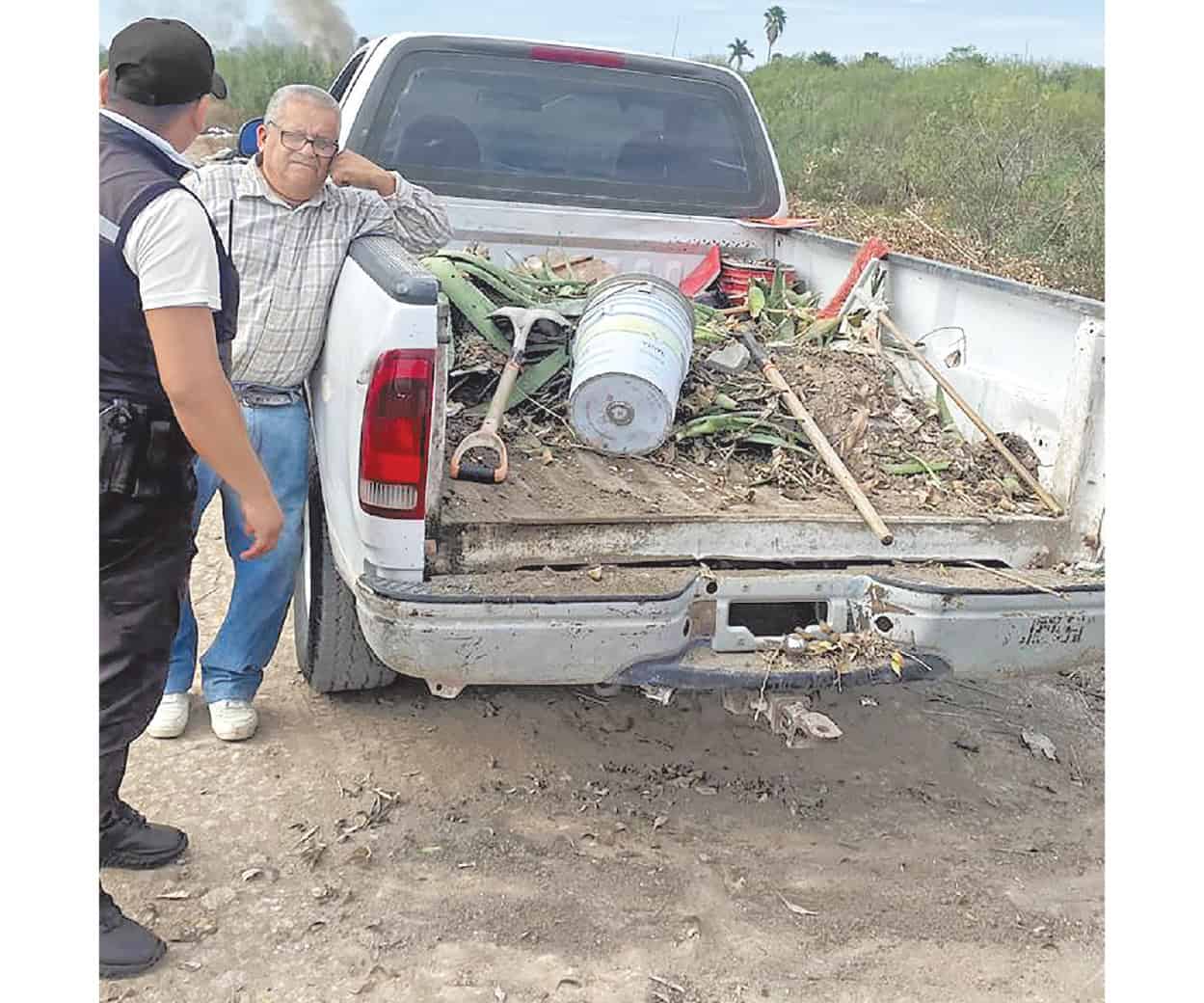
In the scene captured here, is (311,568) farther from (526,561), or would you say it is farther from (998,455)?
(998,455)

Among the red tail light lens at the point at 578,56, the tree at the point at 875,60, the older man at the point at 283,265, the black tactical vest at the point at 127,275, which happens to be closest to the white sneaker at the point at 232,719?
the older man at the point at 283,265

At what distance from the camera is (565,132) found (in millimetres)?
5098

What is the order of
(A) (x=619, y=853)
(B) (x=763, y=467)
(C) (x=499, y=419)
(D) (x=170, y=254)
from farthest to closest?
1. (B) (x=763, y=467)
2. (C) (x=499, y=419)
3. (A) (x=619, y=853)
4. (D) (x=170, y=254)

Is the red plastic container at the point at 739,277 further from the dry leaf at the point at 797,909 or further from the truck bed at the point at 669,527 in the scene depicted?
the dry leaf at the point at 797,909

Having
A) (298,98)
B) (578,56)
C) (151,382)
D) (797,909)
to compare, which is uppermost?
(578,56)

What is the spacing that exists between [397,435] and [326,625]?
1.18 m

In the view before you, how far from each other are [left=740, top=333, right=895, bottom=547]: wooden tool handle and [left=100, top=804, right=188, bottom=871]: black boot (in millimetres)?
1930

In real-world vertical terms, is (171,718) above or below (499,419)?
below

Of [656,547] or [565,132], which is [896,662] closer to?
[656,547]

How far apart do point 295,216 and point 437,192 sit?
1638 millimetres

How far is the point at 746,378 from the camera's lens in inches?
154

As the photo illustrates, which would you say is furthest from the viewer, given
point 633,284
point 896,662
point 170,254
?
point 633,284

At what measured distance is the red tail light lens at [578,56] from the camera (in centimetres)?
503

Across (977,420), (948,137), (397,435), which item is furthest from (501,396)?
(948,137)
